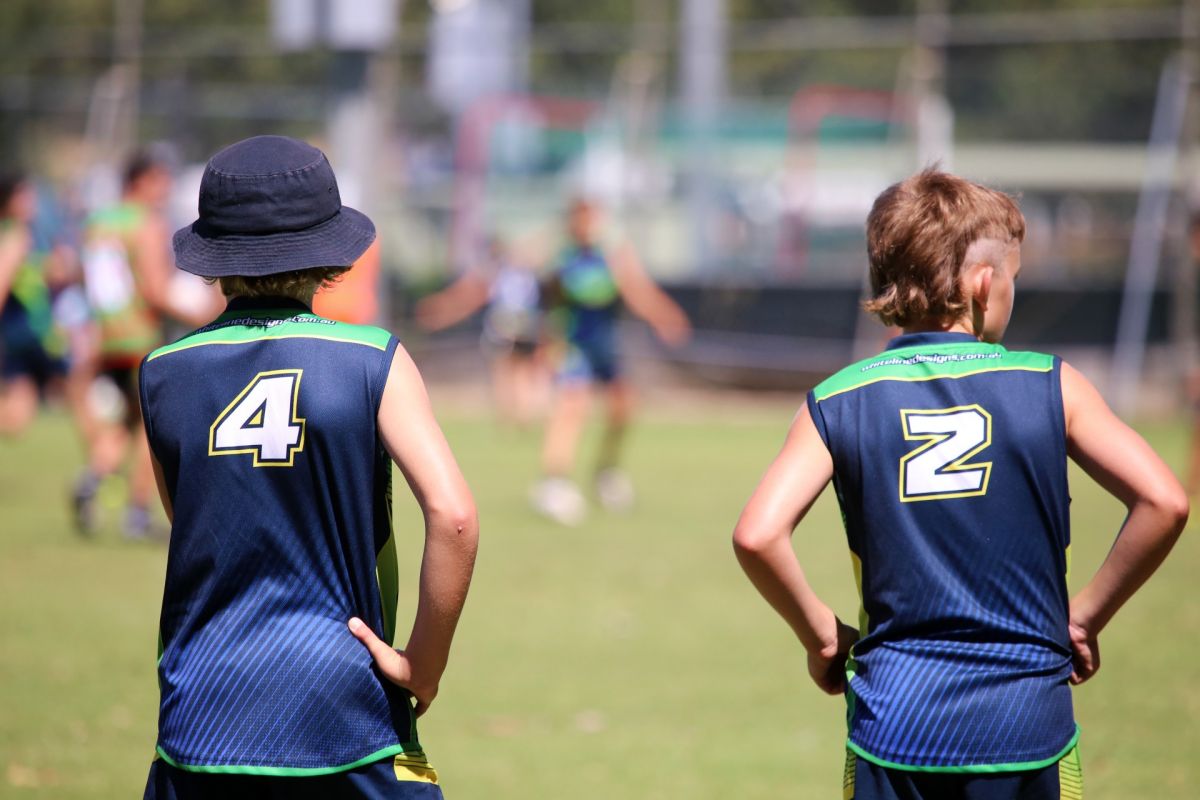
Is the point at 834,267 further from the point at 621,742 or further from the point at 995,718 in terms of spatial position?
the point at 995,718

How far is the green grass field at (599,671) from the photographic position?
5.03 m

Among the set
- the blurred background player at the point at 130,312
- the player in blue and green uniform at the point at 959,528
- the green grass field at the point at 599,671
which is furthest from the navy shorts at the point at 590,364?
the player in blue and green uniform at the point at 959,528

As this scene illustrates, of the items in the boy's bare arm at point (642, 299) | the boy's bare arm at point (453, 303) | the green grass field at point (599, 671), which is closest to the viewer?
the green grass field at point (599, 671)

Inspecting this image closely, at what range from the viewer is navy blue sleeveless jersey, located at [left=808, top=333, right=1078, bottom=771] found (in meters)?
2.56

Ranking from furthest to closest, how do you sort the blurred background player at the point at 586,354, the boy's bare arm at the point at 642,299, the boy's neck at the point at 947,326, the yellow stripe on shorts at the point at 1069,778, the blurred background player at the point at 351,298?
the boy's bare arm at the point at 642,299, the blurred background player at the point at 586,354, the blurred background player at the point at 351,298, the boy's neck at the point at 947,326, the yellow stripe on shorts at the point at 1069,778

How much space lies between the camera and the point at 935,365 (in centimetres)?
266

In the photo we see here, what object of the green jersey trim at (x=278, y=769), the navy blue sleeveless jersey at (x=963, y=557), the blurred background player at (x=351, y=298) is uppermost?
the navy blue sleeveless jersey at (x=963, y=557)

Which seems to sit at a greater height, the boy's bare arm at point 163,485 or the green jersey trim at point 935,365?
the green jersey trim at point 935,365

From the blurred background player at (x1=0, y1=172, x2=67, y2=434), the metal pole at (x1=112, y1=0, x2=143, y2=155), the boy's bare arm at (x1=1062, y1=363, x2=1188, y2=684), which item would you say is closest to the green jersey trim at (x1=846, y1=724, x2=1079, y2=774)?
the boy's bare arm at (x1=1062, y1=363, x2=1188, y2=684)

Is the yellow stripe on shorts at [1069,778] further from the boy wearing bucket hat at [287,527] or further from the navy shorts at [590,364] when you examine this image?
the navy shorts at [590,364]

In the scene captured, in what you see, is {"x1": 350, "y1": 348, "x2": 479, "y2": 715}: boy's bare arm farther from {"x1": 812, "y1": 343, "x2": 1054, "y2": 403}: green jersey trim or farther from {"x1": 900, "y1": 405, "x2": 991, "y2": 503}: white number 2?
{"x1": 900, "y1": 405, "x2": 991, "y2": 503}: white number 2

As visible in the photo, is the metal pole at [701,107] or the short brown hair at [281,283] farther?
the metal pole at [701,107]

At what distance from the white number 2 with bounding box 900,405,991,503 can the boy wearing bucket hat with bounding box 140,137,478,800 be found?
0.86m

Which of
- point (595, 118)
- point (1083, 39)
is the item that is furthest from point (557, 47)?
point (1083, 39)
